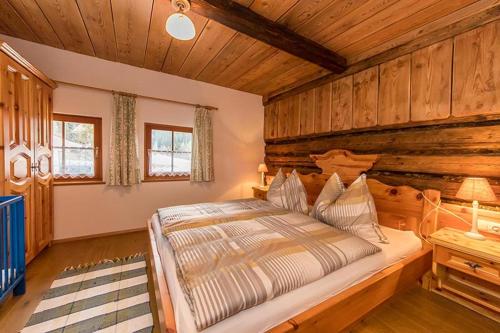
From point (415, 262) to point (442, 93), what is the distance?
5.16 ft

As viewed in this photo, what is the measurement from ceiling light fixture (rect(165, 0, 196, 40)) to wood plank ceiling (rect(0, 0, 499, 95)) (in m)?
0.39

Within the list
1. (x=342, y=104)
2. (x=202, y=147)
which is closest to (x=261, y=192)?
(x=202, y=147)

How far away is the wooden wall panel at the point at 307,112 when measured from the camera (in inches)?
129

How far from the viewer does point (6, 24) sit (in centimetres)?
222

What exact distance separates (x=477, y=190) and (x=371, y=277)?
1.05 meters

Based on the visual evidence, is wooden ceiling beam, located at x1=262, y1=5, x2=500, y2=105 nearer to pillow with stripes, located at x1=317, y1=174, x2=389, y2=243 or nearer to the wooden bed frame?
the wooden bed frame

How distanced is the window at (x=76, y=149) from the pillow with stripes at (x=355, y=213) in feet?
10.5

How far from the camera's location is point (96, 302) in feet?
5.60

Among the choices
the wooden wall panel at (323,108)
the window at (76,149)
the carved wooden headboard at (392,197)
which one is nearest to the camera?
the carved wooden headboard at (392,197)

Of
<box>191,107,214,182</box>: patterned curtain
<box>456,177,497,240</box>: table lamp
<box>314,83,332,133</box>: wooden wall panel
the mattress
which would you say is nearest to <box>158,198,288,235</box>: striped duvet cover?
the mattress

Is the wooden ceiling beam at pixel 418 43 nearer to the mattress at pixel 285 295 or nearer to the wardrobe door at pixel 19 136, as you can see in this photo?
the mattress at pixel 285 295

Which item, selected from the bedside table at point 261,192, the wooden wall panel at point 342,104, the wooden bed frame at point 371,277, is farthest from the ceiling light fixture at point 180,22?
the bedside table at point 261,192

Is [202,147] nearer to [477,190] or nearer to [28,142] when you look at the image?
[28,142]

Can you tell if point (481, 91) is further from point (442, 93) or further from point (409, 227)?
point (409, 227)
